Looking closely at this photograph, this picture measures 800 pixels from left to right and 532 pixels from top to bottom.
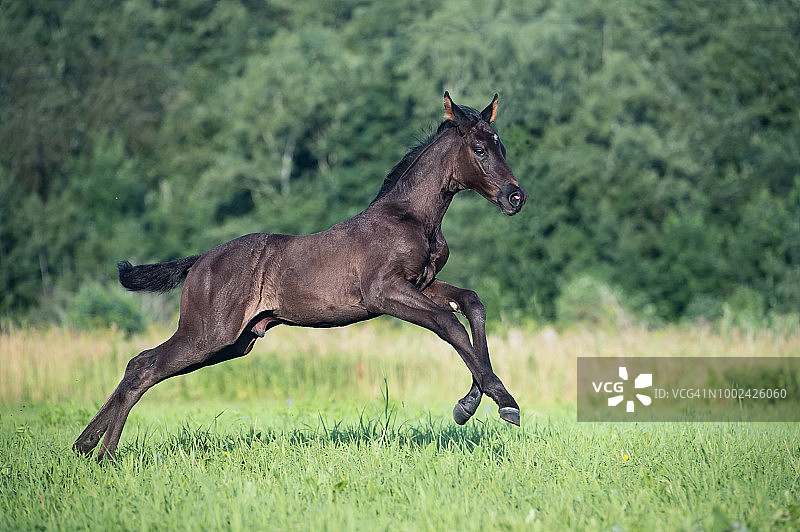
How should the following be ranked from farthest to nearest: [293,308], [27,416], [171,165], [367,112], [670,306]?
1. [171,165]
2. [367,112]
3. [670,306]
4. [27,416]
5. [293,308]

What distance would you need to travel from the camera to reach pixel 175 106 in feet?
147

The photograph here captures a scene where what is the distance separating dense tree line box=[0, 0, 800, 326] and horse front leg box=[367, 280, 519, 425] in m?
20.3

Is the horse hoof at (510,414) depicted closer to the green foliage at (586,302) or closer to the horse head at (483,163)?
the horse head at (483,163)

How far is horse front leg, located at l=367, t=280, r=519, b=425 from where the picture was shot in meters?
6.73

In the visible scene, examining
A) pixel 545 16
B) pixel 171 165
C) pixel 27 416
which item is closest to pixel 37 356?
pixel 27 416

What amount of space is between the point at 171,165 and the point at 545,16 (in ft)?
58.7

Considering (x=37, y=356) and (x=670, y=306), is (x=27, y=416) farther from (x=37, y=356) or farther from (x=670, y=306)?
(x=670, y=306)

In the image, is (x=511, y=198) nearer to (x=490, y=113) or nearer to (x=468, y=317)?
(x=490, y=113)

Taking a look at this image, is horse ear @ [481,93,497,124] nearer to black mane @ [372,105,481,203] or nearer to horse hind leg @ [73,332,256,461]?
black mane @ [372,105,481,203]

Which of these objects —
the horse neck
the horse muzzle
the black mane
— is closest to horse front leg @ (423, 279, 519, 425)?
the horse neck

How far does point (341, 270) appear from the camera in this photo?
745cm

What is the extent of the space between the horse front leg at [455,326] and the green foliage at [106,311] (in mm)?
13521

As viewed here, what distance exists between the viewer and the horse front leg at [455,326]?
6730mm

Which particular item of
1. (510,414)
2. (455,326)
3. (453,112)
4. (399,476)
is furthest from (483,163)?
(399,476)
